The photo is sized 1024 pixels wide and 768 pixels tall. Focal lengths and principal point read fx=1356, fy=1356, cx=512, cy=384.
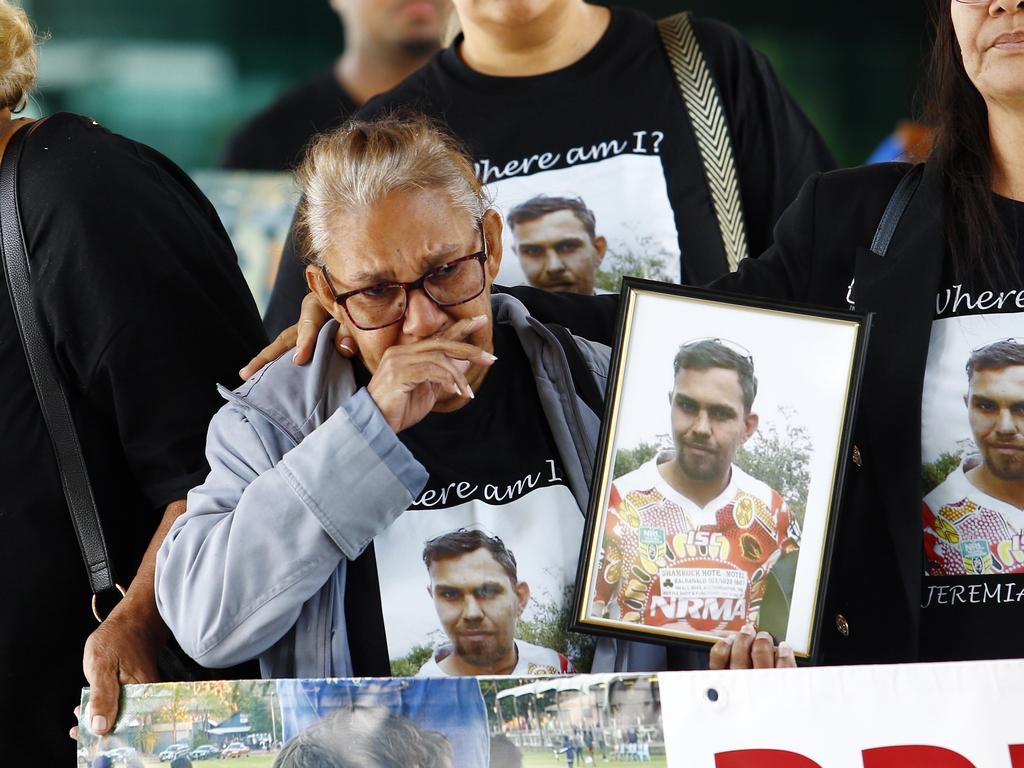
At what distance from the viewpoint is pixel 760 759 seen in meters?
1.87

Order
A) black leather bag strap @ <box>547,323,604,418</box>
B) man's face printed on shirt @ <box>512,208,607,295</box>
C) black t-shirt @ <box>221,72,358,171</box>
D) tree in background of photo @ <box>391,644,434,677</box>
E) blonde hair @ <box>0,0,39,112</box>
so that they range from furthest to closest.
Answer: black t-shirt @ <box>221,72,358,171</box>
man's face printed on shirt @ <box>512,208,607,295</box>
blonde hair @ <box>0,0,39,112</box>
black leather bag strap @ <box>547,323,604,418</box>
tree in background of photo @ <box>391,644,434,677</box>

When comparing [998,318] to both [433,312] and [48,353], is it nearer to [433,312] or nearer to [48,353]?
[433,312]

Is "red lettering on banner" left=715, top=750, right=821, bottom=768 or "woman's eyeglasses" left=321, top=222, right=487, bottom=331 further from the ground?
"woman's eyeglasses" left=321, top=222, right=487, bottom=331

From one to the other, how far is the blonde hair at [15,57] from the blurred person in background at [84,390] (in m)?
0.13

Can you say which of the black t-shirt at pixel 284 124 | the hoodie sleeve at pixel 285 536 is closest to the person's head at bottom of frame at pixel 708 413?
the hoodie sleeve at pixel 285 536

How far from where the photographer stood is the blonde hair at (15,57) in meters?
2.41

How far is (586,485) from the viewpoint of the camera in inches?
84.6

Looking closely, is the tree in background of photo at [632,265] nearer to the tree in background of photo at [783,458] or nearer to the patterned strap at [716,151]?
the patterned strap at [716,151]

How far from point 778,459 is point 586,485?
1.05ft

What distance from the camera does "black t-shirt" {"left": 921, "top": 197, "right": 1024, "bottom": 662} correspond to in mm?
2008

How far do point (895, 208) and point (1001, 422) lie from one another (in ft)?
1.31

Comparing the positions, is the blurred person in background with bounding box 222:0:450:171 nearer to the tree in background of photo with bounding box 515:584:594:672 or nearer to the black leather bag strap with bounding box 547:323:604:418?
the black leather bag strap with bounding box 547:323:604:418

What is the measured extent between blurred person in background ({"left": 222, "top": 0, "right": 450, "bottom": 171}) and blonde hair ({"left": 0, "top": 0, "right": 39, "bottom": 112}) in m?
2.57

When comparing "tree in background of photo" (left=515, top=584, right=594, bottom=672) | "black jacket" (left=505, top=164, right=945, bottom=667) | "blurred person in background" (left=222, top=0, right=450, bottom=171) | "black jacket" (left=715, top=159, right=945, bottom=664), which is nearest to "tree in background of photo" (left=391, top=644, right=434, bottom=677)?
"tree in background of photo" (left=515, top=584, right=594, bottom=672)
